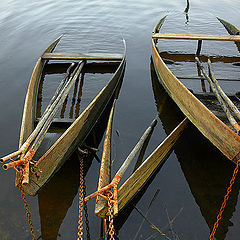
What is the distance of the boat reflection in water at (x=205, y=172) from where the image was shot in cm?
475

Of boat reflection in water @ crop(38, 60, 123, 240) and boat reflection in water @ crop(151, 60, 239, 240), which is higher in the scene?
boat reflection in water @ crop(38, 60, 123, 240)

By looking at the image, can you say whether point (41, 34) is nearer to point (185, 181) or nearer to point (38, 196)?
point (38, 196)

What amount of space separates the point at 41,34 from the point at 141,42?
5.48 metres

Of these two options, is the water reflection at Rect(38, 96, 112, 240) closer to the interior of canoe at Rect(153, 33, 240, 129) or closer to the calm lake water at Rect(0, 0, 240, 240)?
the calm lake water at Rect(0, 0, 240, 240)

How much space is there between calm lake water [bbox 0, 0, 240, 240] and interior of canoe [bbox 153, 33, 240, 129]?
45 cm

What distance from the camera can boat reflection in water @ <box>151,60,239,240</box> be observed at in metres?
4.75

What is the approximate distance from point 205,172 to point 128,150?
198 centimetres

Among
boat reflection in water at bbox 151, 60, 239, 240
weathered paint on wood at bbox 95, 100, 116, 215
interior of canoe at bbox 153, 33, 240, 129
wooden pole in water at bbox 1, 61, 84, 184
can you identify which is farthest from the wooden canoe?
interior of canoe at bbox 153, 33, 240, 129

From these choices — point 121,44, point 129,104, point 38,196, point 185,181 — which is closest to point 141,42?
point 121,44

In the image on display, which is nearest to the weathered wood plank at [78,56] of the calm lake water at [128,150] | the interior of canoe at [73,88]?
the interior of canoe at [73,88]

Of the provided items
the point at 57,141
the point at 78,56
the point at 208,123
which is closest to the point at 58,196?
the point at 57,141

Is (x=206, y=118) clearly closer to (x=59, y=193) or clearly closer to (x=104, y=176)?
(x=104, y=176)

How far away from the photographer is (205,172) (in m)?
5.51

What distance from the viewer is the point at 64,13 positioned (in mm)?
15875
